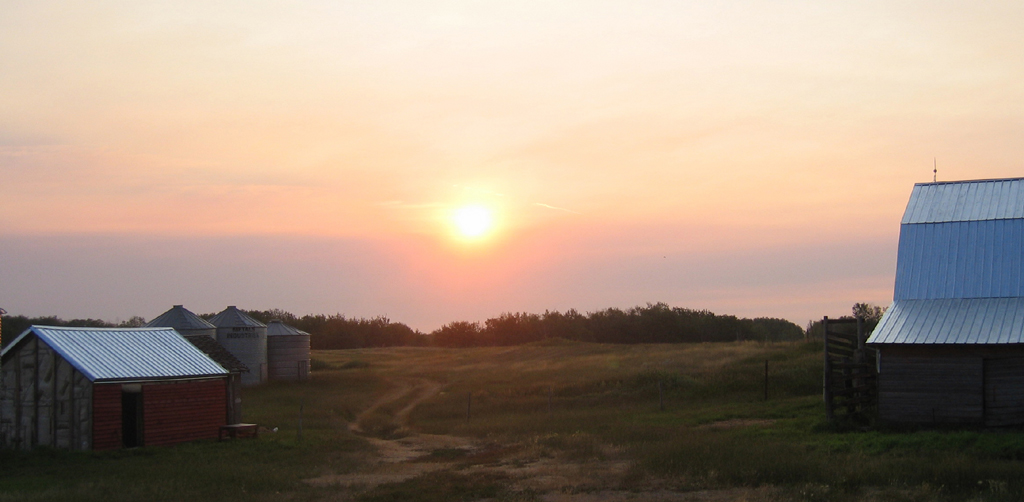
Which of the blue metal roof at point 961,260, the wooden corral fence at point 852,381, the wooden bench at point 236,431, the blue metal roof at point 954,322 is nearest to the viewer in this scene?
the blue metal roof at point 954,322

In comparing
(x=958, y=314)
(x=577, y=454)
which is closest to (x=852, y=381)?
(x=958, y=314)

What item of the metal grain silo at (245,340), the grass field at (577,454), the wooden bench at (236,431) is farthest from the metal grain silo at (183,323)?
the wooden bench at (236,431)

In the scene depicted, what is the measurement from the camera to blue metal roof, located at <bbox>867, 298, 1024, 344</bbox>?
2495cm

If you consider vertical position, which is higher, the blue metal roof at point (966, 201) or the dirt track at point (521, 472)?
the blue metal roof at point (966, 201)

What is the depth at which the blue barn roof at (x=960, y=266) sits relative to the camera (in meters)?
25.8

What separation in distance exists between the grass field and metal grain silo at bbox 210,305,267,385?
343 inches

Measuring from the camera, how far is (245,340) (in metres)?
54.5

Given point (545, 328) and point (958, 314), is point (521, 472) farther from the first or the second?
point (545, 328)

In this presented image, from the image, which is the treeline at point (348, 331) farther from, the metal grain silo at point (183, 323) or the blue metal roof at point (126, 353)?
the blue metal roof at point (126, 353)

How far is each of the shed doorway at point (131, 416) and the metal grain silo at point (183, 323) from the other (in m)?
21.1

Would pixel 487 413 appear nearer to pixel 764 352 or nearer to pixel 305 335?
pixel 764 352

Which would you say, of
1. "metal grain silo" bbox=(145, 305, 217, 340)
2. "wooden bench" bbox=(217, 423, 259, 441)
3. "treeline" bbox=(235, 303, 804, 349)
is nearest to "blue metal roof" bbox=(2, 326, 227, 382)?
"wooden bench" bbox=(217, 423, 259, 441)

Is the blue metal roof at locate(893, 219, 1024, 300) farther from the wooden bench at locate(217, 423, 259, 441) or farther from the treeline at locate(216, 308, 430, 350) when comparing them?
the treeline at locate(216, 308, 430, 350)

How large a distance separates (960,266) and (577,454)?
15.1 meters
